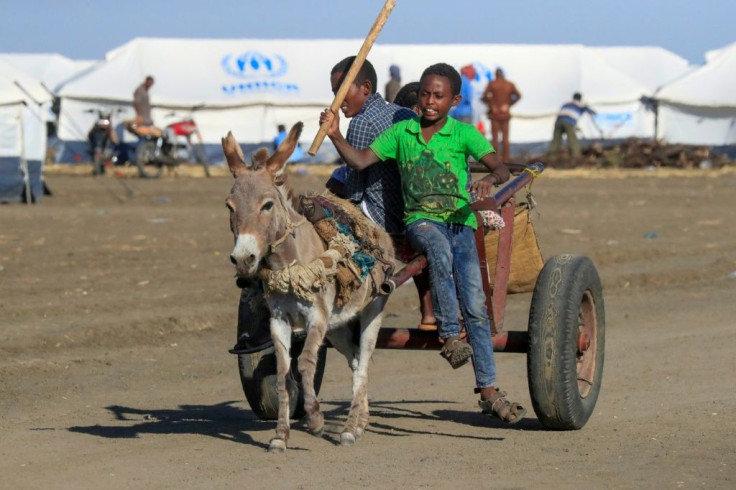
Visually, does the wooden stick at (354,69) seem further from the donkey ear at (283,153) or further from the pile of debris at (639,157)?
the pile of debris at (639,157)

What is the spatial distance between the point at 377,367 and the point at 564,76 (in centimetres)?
2551

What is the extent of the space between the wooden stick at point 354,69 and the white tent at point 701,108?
28274mm

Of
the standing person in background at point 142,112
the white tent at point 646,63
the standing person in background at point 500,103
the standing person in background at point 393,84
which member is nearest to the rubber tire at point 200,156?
the standing person in background at point 142,112

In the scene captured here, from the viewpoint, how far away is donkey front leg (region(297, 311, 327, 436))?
7.23 meters

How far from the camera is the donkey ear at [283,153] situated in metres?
7.00

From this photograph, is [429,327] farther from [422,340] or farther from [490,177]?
[490,177]

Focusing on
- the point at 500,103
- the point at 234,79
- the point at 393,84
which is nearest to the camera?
the point at 393,84

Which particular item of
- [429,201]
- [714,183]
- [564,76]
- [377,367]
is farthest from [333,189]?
[564,76]

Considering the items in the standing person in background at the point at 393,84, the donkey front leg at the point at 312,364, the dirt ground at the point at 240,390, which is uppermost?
the standing person in background at the point at 393,84

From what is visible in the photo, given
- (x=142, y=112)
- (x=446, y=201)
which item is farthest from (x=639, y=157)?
(x=446, y=201)

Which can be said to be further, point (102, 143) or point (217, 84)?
point (217, 84)

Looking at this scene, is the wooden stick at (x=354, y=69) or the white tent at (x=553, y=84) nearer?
the wooden stick at (x=354, y=69)

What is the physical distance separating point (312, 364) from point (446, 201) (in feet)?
4.03

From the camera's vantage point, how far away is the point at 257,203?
690 centimetres
